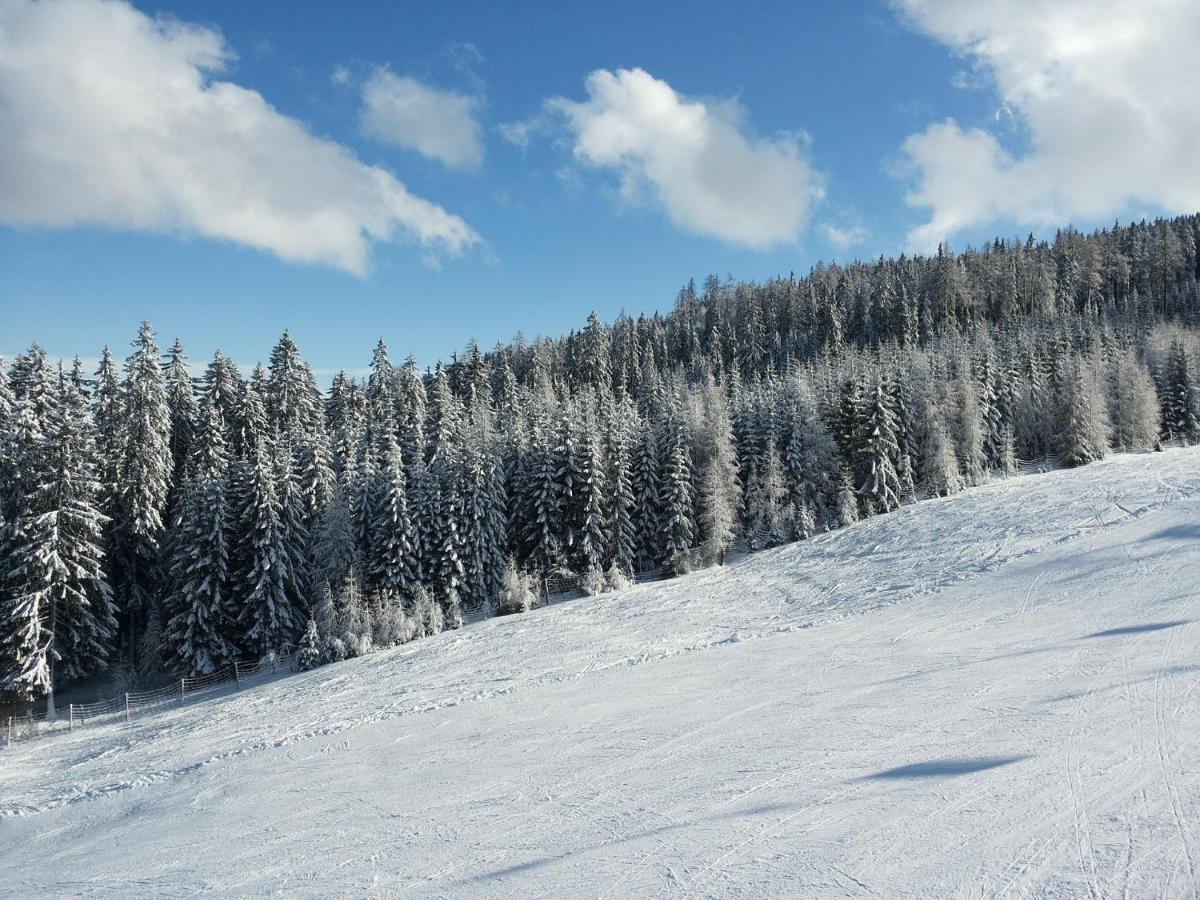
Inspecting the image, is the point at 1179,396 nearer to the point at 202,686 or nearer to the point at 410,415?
the point at 410,415

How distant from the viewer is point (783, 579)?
3534cm

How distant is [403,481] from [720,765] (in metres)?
33.1

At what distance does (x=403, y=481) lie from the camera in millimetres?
41531

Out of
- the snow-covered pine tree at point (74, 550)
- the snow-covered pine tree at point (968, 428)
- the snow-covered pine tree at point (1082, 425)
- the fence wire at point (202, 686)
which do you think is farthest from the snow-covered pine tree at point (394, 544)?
the snow-covered pine tree at point (1082, 425)

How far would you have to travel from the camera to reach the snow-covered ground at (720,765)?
Answer: 8742mm

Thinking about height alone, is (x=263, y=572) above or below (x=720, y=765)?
above

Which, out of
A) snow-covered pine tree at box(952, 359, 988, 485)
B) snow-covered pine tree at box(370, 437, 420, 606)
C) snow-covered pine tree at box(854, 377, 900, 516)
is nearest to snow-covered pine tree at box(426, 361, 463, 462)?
snow-covered pine tree at box(370, 437, 420, 606)

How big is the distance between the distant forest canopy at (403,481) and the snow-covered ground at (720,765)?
10616 mm

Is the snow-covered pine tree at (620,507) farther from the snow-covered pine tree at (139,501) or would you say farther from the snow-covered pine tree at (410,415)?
the snow-covered pine tree at (139,501)

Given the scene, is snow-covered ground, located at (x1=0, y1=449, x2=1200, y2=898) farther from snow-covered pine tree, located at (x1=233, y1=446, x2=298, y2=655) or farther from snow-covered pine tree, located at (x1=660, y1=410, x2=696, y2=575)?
snow-covered pine tree, located at (x1=660, y1=410, x2=696, y2=575)

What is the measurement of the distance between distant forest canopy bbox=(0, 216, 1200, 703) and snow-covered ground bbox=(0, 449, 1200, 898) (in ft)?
34.8

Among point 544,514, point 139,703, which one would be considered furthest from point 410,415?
point 139,703

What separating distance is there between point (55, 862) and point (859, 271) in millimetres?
164507

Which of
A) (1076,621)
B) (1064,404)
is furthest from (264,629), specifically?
(1064,404)
